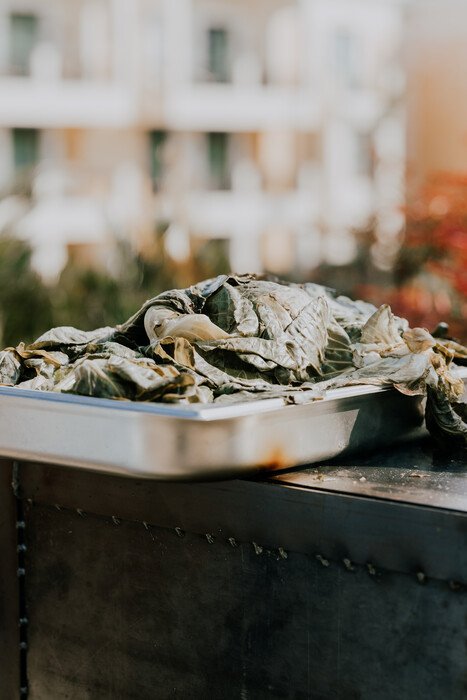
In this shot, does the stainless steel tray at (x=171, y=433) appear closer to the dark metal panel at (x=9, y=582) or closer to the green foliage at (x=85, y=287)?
the dark metal panel at (x=9, y=582)

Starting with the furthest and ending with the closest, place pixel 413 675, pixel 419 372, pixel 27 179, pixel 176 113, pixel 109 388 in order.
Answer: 1. pixel 176 113
2. pixel 27 179
3. pixel 419 372
4. pixel 109 388
5. pixel 413 675

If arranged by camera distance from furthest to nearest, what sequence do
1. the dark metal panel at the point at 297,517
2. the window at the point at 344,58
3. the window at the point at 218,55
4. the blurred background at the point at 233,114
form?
the window at the point at 344,58, the window at the point at 218,55, the blurred background at the point at 233,114, the dark metal panel at the point at 297,517

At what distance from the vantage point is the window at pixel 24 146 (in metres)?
17.5

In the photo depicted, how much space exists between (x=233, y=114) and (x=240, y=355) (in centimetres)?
1858

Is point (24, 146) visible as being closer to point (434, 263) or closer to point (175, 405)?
point (434, 263)

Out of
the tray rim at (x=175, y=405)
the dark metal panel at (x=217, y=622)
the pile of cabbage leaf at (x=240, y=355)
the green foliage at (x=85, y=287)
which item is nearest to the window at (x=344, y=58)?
the green foliage at (x=85, y=287)

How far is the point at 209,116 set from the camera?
19.5 m

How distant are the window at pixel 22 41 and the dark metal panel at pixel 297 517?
17.4m

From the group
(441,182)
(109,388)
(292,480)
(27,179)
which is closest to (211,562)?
(292,480)

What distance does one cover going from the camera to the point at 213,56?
66.5 ft

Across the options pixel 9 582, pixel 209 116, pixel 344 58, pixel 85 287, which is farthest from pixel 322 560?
pixel 344 58

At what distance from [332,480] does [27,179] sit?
428 centimetres

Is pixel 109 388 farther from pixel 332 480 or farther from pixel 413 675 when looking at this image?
pixel 413 675

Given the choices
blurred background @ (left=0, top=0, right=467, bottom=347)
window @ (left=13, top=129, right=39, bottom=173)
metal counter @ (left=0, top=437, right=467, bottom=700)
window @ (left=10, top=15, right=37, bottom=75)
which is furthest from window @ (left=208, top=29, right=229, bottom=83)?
metal counter @ (left=0, top=437, right=467, bottom=700)
